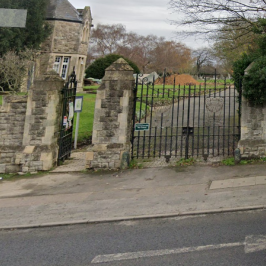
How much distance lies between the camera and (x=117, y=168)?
10.3 metres

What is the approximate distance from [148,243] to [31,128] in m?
6.70

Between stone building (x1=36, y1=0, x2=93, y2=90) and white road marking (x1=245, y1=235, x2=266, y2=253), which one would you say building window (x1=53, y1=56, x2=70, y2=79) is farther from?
white road marking (x1=245, y1=235, x2=266, y2=253)

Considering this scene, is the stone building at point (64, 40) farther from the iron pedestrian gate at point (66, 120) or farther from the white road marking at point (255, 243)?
the white road marking at point (255, 243)

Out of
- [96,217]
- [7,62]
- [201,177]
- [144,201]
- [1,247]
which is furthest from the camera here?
[7,62]

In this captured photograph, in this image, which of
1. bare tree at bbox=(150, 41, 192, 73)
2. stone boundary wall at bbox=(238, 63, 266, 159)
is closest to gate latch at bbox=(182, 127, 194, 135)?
stone boundary wall at bbox=(238, 63, 266, 159)

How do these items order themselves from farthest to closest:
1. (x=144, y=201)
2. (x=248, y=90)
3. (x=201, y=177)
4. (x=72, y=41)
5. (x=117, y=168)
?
(x=72, y=41), (x=117, y=168), (x=248, y=90), (x=201, y=177), (x=144, y=201)

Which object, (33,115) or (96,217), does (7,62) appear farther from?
(96,217)

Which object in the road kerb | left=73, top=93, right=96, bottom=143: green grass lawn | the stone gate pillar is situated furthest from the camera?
left=73, top=93, right=96, bottom=143: green grass lawn

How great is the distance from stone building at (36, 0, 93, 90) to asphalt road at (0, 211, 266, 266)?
2595 cm

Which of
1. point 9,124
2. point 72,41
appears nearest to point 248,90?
point 9,124

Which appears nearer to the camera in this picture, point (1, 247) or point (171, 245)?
point (171, 245)

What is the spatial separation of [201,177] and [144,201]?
7.37 ft

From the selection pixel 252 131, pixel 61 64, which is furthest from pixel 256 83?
pixel 61 64

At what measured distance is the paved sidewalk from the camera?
678cm
